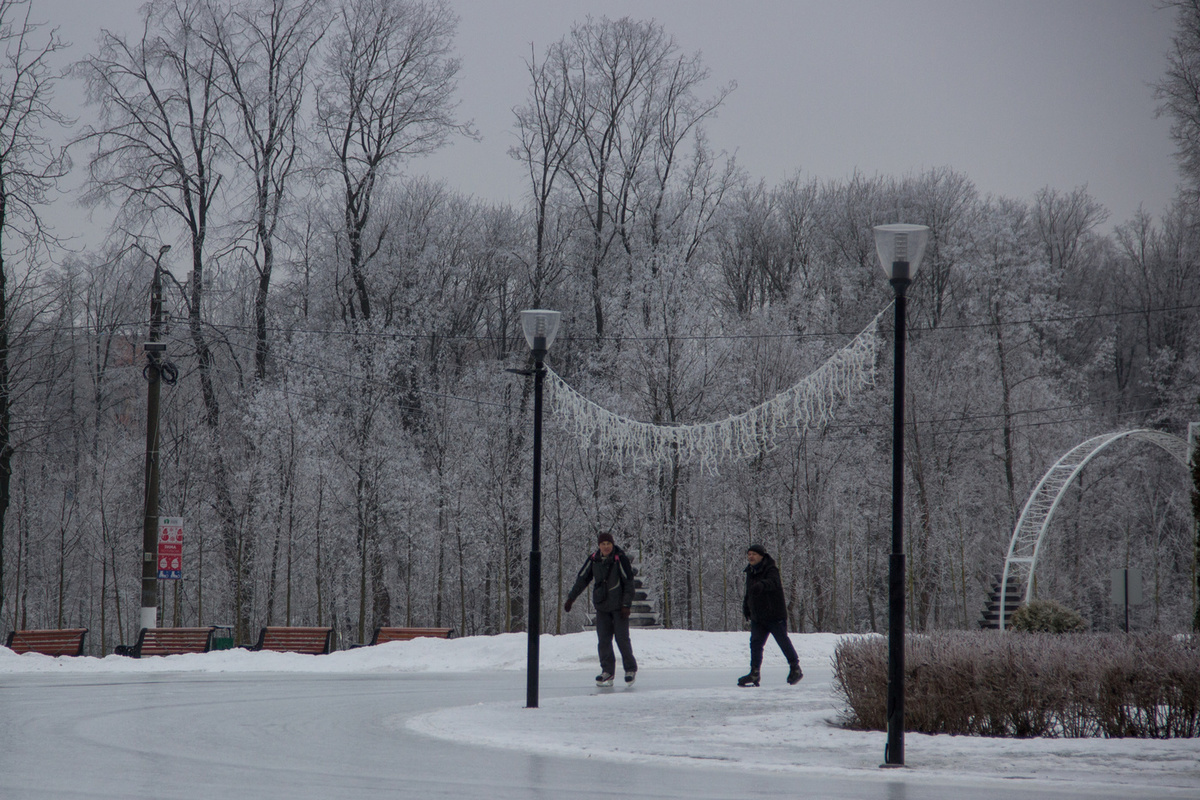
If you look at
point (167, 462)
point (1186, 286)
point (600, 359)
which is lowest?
point (167, 462)

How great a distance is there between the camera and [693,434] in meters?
22.4

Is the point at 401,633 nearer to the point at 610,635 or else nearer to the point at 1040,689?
the point at 610,635

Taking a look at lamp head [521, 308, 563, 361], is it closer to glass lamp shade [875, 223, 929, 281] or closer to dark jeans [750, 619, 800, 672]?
glass lamp shade [875, 223, 929, 281]

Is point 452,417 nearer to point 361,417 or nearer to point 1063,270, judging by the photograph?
point 361,417

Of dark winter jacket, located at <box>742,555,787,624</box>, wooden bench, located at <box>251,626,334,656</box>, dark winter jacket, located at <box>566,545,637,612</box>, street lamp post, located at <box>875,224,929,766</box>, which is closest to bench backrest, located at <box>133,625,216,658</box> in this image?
wooden bench, located at <box>251,626,334,656</box>

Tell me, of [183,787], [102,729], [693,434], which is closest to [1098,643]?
[183,787]

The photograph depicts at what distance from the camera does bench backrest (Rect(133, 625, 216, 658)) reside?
22797 mm

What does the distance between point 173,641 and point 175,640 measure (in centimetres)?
4

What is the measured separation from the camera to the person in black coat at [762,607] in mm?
14820

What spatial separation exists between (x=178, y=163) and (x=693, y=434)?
1954 cm

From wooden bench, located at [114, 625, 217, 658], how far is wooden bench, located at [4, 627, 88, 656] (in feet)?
3.23

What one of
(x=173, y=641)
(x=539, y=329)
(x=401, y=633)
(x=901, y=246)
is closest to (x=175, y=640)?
(x=173, y=641)

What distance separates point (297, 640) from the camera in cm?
2412

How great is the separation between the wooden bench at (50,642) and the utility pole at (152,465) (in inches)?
59.6
